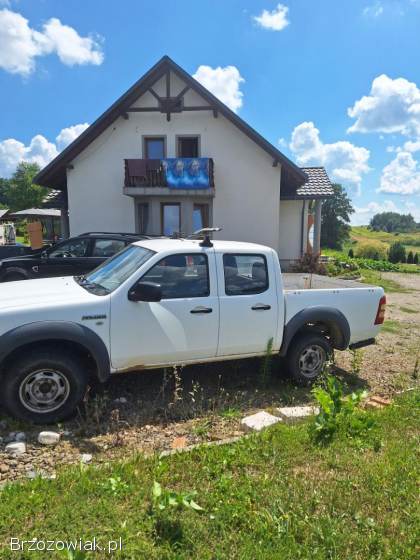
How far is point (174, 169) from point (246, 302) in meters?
11.5

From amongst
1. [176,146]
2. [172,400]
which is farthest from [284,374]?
[176,146]

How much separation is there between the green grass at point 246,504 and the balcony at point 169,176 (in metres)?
12.5

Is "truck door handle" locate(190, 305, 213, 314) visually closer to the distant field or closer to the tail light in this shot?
the tail light

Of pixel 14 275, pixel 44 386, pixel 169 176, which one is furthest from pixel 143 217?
pixel 44 386

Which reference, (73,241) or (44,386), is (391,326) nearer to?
(44,386)

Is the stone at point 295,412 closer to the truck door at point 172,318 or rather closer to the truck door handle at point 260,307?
the truck door at point 172,318

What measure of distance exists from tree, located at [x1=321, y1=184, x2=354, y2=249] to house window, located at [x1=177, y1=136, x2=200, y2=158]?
45.7 m

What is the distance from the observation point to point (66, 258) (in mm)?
8961

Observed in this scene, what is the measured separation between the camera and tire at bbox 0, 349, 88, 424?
3496mm

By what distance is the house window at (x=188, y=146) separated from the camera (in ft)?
51.5

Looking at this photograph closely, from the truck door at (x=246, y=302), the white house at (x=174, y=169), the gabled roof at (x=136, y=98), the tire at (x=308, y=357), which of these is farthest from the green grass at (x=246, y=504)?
the gabled roof at (x=136, y=98)

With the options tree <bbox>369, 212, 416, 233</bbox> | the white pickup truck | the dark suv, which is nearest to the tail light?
the white pickup truck

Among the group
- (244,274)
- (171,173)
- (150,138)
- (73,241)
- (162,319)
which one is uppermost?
(150,138)

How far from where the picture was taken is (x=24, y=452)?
10.6 ft
